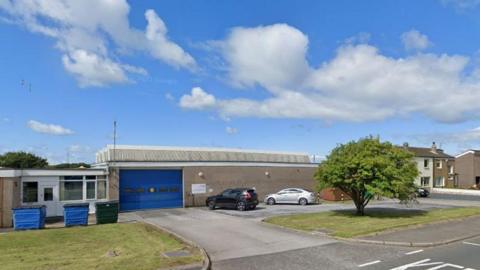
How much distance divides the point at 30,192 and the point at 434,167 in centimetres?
5931

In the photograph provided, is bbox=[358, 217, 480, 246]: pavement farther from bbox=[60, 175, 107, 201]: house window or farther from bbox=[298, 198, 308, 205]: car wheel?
bbox=[60, 175, 107, 201]: house window

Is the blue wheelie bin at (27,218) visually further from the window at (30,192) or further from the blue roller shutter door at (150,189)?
the blue roller shutter door at (150,189)

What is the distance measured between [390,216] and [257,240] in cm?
1020

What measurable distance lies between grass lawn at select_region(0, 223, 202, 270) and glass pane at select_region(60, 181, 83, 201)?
673 centimetres

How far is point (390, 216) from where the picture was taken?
2191 cm

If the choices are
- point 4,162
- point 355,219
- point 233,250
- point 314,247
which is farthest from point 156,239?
point 4,162

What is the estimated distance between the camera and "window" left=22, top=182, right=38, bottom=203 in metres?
24.3

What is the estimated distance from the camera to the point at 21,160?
6762 centimetres

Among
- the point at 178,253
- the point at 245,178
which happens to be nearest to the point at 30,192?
the point at 245,178

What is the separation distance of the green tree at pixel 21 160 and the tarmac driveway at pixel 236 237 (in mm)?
53798

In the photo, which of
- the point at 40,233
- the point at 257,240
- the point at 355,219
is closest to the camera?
the point at 257,240

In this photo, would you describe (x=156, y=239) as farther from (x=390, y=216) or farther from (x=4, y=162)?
(x=4, y=162)

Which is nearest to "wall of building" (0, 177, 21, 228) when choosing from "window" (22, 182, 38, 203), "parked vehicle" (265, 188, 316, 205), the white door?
"window" (22, 182, 38, 203)

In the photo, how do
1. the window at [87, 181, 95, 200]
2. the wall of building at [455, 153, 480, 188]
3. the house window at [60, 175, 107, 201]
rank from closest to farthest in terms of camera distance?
the house window at [60, 175, 107, 201]
the window at [87, 181, 95, 200]
the wall of building at [455, 153, 480, 188]
